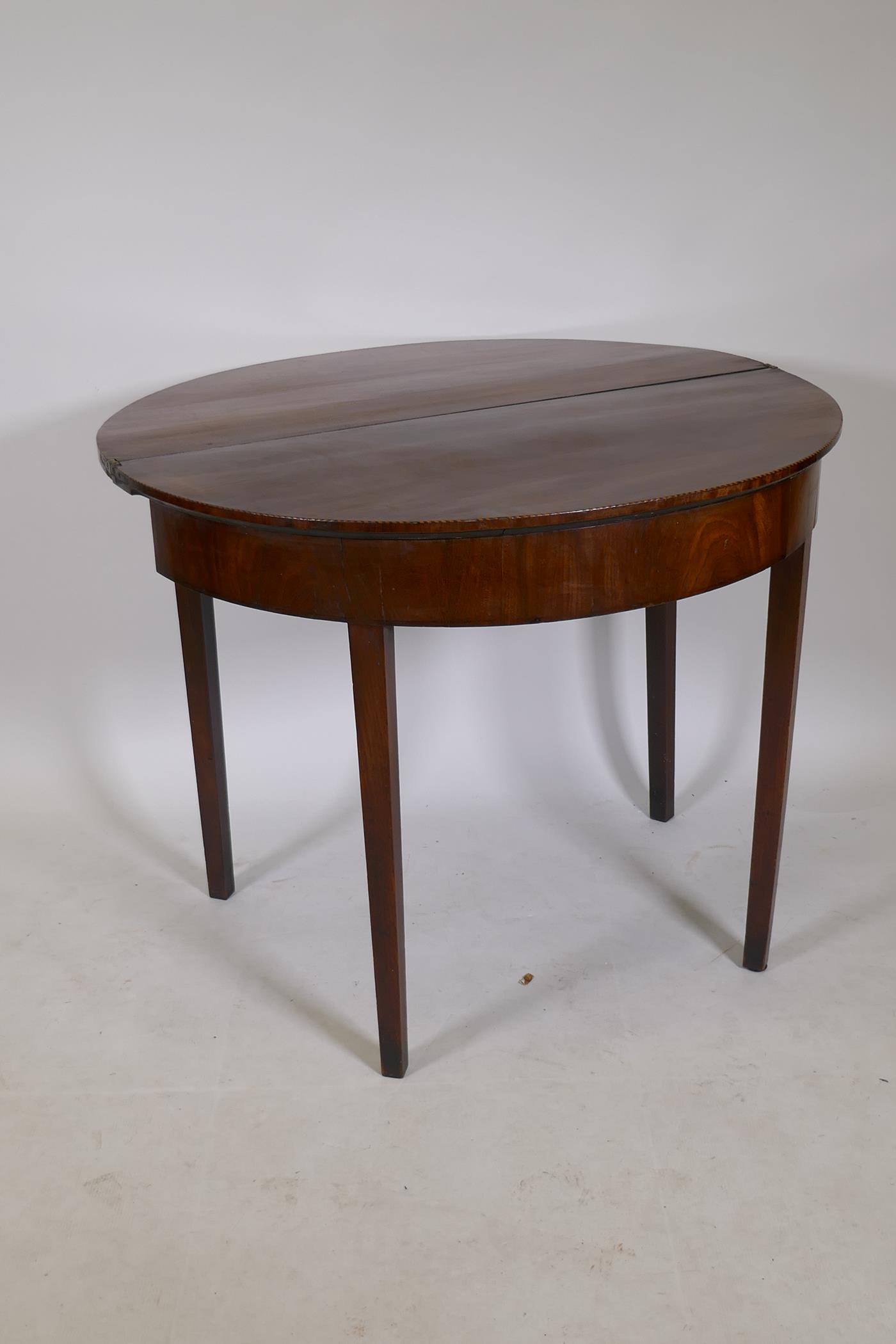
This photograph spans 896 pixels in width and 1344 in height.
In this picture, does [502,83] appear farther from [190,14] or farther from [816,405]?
[816,405]

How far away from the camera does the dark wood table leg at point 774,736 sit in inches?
70.0

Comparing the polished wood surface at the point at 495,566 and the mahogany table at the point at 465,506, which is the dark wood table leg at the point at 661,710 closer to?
the mahogany table at the point at 465,506

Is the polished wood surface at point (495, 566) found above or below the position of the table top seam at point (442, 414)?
below

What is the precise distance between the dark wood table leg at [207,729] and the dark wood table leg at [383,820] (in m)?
0.50

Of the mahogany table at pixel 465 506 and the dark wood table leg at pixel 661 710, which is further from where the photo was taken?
the dark wood table leg at pixel 661 710

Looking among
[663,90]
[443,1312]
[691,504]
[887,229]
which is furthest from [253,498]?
[887,229]

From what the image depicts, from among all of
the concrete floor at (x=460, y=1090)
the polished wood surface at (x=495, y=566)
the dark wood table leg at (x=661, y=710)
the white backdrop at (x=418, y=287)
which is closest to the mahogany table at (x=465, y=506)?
the polished wood surface at (x=495, y=566)

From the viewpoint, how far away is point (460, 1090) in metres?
1.78

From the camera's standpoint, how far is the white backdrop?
2.18 metres

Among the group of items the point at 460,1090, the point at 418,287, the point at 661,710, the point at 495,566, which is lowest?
the point at 460,1090

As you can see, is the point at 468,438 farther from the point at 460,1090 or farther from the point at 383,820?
the point at 460,1090

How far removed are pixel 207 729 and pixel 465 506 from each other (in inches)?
34.8

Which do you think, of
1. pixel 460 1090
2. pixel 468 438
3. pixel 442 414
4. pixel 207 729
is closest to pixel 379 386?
pixel 442 414

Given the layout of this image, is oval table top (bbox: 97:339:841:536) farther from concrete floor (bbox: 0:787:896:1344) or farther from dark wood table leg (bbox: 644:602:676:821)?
concrete floor (bbox: 0:787:896:1344)
